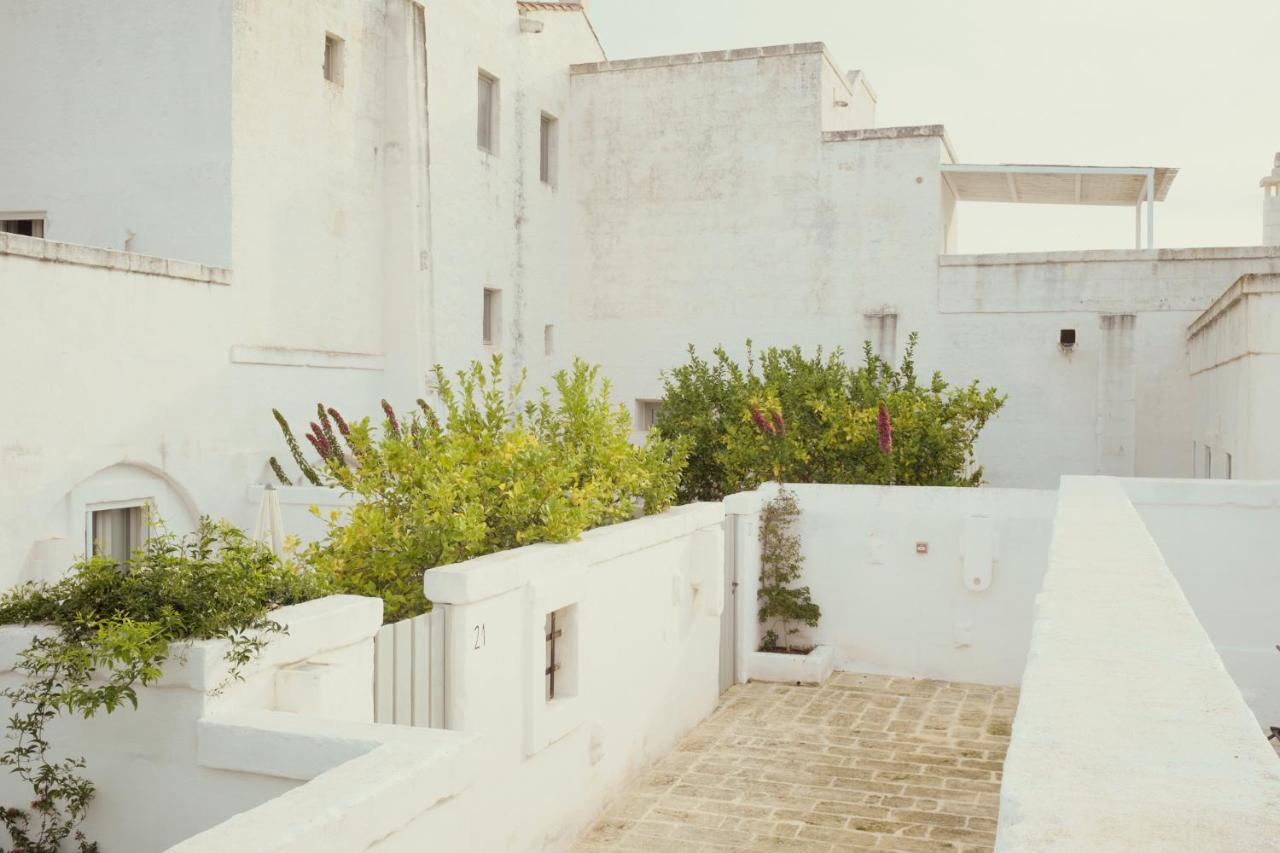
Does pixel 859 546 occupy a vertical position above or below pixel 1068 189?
below

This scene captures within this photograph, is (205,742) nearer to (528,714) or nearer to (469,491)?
(528,714)

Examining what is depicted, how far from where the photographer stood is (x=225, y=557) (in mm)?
5875

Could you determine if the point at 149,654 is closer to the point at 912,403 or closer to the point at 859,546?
the point at 859,546

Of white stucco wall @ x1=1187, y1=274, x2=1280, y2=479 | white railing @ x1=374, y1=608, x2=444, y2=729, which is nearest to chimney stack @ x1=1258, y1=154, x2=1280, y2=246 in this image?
white stucco wall @ x1=1187, y1=274, x2=1280, y2=479

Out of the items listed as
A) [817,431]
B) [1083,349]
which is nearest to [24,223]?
[817,431]

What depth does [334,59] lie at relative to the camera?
17.7 m

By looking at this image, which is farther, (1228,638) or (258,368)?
(258,368)

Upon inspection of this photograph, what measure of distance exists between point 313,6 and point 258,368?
A: 4.82 metres

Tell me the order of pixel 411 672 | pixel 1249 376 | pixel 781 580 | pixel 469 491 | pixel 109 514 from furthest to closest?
pixel 781 580 < pixel 1249 376 < pixel 109 514 < pixel 469 491 < pixel 411 672

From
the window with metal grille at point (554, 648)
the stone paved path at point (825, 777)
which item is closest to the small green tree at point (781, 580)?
the stone paved path at point (825, 777)

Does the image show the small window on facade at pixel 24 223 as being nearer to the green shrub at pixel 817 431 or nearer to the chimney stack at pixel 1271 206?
the green shrub at pixel 817 431

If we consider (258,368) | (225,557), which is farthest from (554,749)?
(258,368)

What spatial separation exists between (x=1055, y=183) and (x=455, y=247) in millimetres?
10491

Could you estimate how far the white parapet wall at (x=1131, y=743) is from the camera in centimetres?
233
